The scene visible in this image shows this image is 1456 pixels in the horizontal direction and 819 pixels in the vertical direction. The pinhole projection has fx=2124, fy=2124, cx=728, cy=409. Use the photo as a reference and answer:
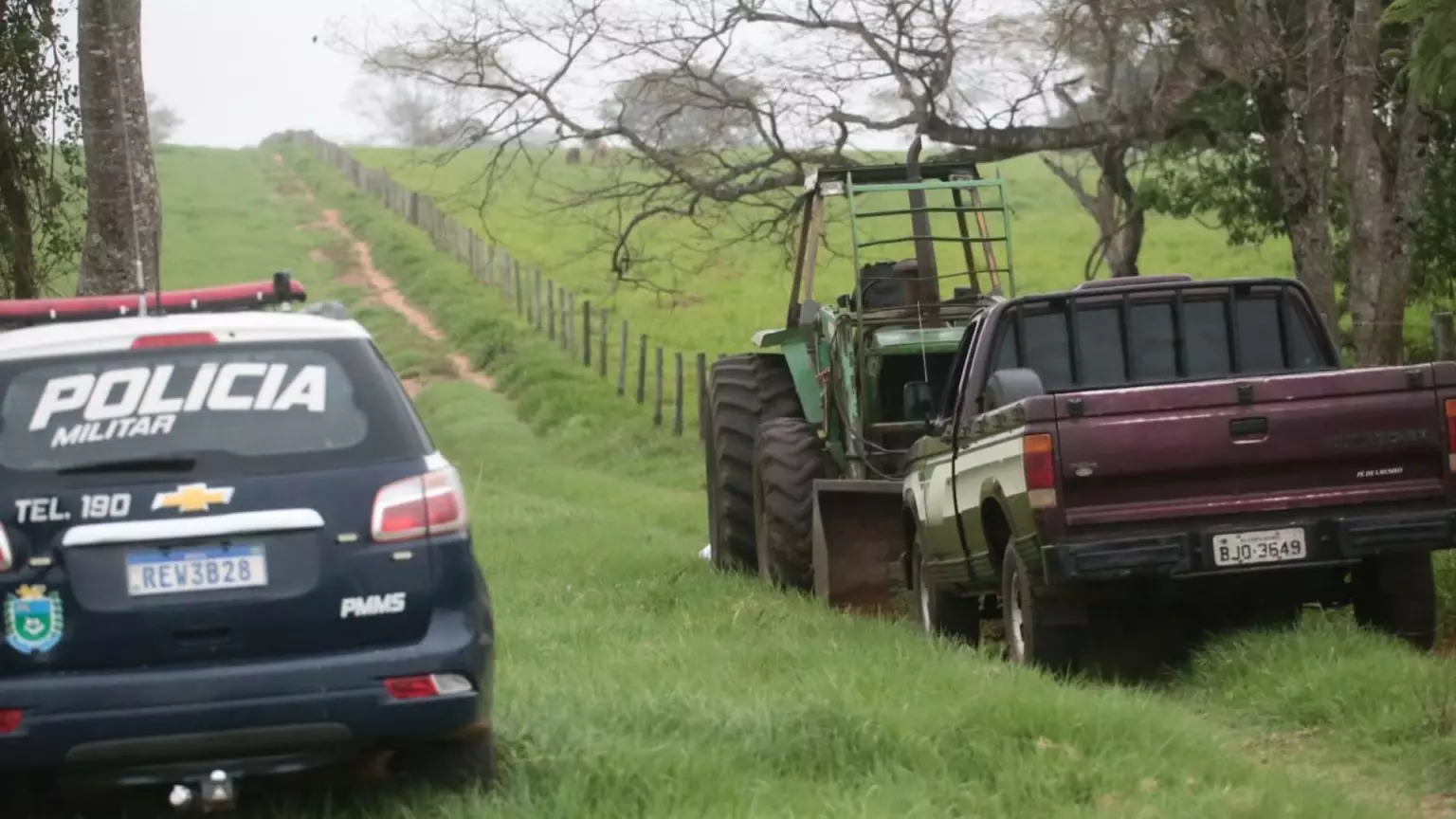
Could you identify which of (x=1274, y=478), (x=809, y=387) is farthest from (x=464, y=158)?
(x=1274, y=478)

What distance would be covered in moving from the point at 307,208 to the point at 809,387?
186 ft

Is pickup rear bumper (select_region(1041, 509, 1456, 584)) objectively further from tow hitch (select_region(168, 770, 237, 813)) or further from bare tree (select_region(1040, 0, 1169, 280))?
bare tree (select_region(1040, 0, 1169, 280))

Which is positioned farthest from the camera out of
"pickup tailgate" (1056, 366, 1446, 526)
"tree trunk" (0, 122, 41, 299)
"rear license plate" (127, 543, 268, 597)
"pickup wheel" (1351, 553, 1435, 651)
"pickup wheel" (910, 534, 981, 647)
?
"tree trunk" (0, 122, 41, 299)

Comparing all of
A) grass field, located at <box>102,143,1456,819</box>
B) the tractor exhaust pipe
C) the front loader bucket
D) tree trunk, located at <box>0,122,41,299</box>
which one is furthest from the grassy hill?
grass field, located at <box>102,143,1456,819</box>

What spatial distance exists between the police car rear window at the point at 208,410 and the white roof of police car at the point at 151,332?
0.11ft

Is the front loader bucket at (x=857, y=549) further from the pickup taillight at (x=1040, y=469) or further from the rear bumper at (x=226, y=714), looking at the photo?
the rear bumper at (x=226, y=714)

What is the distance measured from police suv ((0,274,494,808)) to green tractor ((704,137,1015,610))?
6.32m

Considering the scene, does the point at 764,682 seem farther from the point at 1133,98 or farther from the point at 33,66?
the point at 1133,98

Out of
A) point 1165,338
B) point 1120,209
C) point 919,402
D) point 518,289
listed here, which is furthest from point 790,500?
point 518,289

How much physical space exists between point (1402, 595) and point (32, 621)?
240 inches

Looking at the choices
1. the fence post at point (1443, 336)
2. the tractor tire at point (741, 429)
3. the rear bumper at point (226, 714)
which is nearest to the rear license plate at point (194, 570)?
the rear bumper at point (226, 714)

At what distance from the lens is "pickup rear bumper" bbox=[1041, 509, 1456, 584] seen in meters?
8.76

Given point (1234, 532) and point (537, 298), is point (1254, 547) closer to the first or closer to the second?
point (1234, 532)

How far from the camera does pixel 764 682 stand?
8.75m
